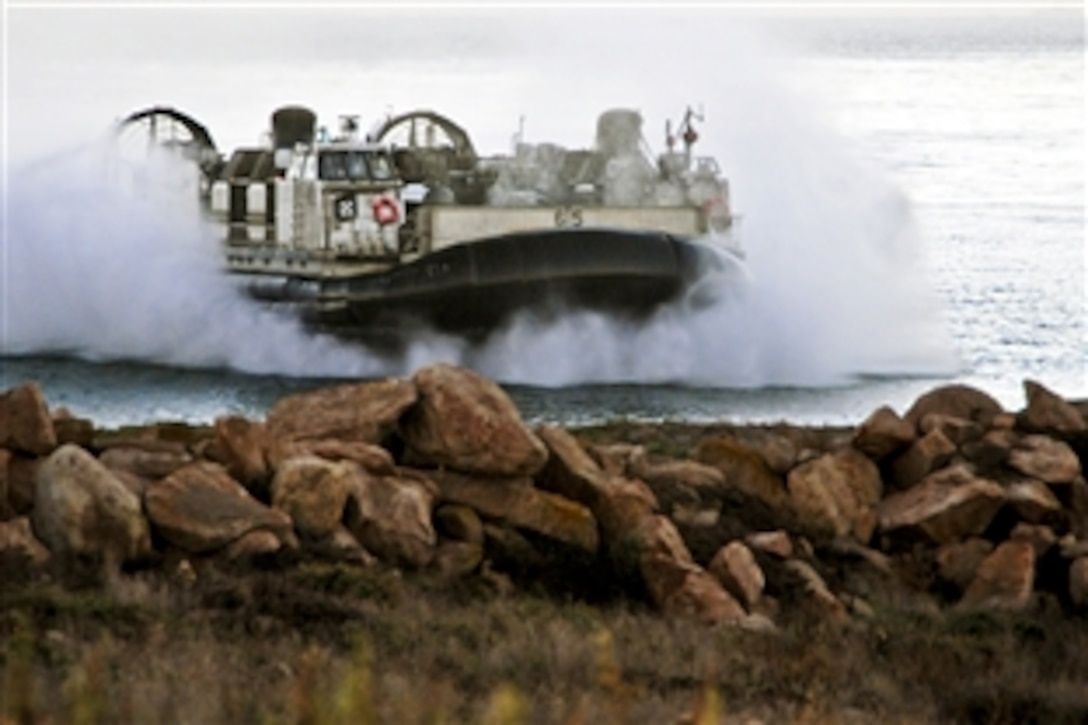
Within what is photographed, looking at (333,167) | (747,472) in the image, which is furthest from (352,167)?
(747,472)

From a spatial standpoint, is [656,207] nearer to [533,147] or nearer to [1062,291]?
[533,147]

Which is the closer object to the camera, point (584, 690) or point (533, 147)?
point (584, 690)

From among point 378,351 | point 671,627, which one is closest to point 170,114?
point 378,351

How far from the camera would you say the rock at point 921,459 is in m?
12.2

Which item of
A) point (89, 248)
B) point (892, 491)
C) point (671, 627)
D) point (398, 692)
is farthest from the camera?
point (89, 248)

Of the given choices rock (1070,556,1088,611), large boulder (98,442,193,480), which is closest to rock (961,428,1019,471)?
rock (1070,556,1088,611)

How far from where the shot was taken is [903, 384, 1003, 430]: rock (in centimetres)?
1349

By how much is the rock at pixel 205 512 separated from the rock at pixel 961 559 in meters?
2.99

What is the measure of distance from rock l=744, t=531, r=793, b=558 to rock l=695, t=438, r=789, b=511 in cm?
63

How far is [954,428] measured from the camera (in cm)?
1288

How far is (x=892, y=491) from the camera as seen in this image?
12.3 m

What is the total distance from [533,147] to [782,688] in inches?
982

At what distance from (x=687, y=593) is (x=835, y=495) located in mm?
1760

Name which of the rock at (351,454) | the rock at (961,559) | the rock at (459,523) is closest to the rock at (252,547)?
the rock at (351,454)
